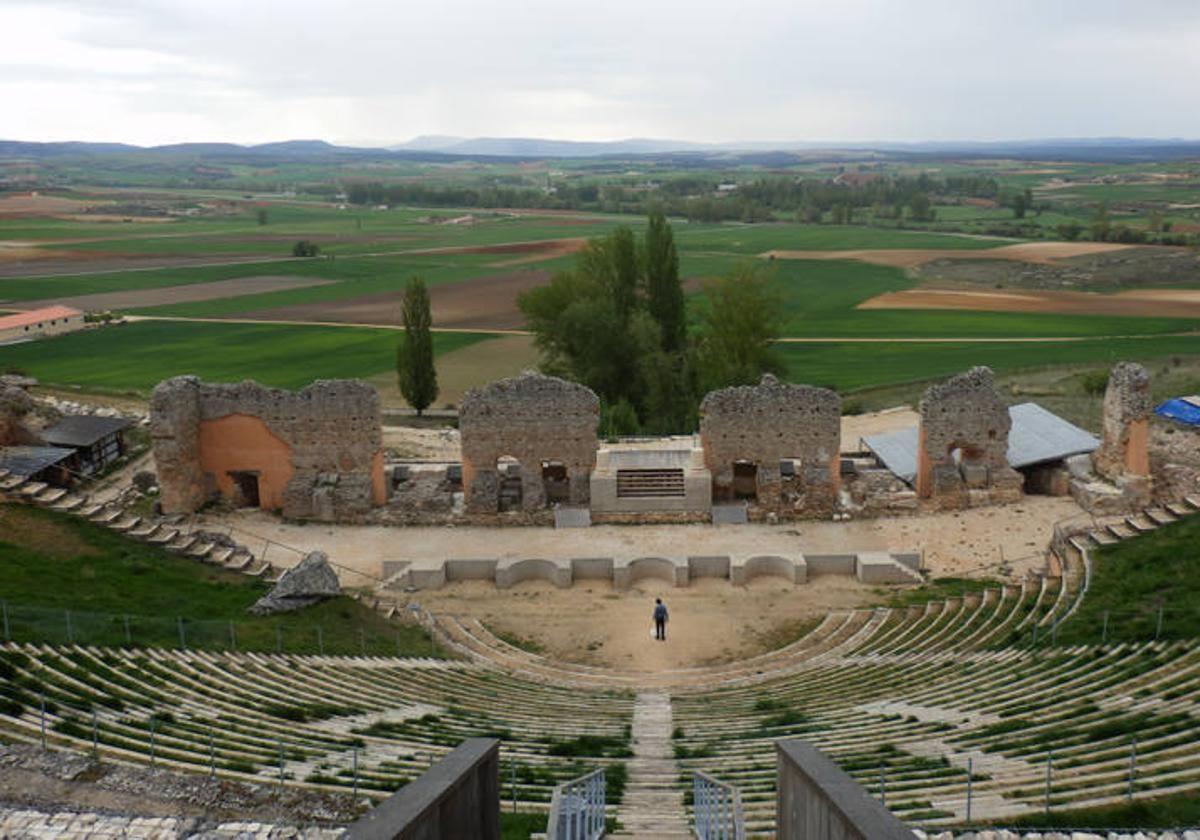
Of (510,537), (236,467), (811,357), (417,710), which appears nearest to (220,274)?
(811,357)

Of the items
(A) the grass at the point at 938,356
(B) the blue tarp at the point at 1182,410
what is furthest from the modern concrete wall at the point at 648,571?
(A) the grass at the point at 938,356

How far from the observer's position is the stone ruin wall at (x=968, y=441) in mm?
32906

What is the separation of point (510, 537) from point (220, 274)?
8076 cm

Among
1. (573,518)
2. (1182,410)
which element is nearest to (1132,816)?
(573,518)

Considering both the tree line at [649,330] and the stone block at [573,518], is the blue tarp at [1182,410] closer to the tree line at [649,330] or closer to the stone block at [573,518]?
the tree line at [649,330]

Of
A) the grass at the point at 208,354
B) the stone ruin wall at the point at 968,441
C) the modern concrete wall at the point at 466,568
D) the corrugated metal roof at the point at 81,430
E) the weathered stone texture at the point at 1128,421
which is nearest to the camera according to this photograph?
the modern concrete wall at the point at 466,568

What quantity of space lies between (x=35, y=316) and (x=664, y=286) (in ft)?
161

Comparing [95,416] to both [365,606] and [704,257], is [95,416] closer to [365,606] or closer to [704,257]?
[365,606]

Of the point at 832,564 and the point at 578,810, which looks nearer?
the point at 578,810

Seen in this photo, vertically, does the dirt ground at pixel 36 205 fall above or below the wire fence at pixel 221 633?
above

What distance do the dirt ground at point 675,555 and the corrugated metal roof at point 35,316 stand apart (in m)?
47.3

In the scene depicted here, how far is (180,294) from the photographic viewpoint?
9044 centimetres

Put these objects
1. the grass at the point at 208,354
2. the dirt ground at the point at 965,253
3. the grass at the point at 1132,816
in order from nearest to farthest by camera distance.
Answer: the grass at the point at 1132,816, the grass at the point at 208,354, the dirt ground at the point at 965,253

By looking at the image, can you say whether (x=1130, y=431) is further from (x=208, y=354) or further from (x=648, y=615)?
(x=208, y=354)
